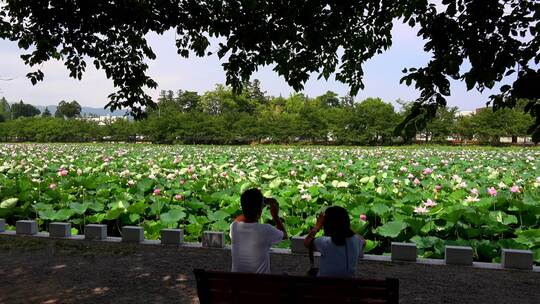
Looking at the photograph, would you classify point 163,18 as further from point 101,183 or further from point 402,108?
point 402,108

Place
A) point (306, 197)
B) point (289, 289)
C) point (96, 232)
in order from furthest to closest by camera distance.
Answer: point (306, 197) → point (96, 232) → point (289, 289)

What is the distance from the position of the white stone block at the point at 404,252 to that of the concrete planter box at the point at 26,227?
5219 millimetres

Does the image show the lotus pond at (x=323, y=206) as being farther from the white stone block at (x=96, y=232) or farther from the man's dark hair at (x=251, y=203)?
the man's dark hair at (x=251, y=203)

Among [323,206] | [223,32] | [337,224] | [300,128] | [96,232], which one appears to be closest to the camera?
[337,224]

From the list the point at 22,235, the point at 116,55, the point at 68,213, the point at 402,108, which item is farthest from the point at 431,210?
the point at 402,108

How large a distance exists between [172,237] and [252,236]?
3.69m

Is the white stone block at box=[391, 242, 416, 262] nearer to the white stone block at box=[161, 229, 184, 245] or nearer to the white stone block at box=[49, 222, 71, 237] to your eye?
the white stone block at box=[161, 229, 184, 245]

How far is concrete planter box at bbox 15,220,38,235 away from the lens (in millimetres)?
7238

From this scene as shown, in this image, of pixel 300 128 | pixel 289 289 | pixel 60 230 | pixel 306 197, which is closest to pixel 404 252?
pixel 306 197

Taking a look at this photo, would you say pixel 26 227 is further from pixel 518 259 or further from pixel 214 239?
pixel 518 259

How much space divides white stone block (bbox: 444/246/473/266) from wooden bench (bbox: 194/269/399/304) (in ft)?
11.1

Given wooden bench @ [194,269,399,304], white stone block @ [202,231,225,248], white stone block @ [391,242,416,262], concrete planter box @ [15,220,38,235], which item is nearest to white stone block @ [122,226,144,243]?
white stone block @ [202,231,225,248]

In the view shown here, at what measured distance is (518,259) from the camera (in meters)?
5.45

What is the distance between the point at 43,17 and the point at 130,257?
9.55 ft
